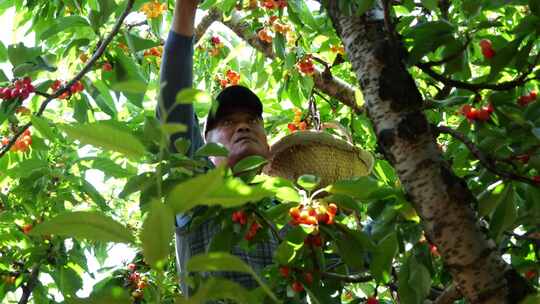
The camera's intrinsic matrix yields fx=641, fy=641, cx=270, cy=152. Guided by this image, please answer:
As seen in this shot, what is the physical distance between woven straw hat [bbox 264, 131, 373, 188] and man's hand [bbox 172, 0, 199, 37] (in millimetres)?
573

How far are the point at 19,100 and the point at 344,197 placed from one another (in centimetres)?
115

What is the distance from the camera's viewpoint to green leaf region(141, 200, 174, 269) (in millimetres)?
553

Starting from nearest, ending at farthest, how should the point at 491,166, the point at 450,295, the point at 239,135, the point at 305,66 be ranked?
the point at 491,166
the point at 450,295
the point at 239,135
the point at 305,66

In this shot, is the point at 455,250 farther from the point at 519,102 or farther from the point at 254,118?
the point at 254,118

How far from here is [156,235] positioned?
56 cm

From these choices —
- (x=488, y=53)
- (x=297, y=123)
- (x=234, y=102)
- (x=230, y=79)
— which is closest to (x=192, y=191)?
(x=488, y=53)

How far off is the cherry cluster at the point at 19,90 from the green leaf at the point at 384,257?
116cm

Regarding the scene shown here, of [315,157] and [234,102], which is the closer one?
[234,102]

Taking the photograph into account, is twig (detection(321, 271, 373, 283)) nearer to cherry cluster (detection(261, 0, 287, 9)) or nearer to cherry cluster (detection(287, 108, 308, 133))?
cherry cluster (detection(261, 0, 287, 9))

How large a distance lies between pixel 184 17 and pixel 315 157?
0.73 m

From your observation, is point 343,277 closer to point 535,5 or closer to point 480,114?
point 480,114

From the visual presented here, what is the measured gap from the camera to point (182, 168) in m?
1.22

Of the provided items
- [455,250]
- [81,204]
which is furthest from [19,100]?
[455,250]

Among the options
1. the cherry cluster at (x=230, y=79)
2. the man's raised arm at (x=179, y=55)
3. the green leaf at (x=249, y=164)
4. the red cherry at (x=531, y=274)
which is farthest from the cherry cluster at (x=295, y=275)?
the cherry cluster at (x=230, y=79)
